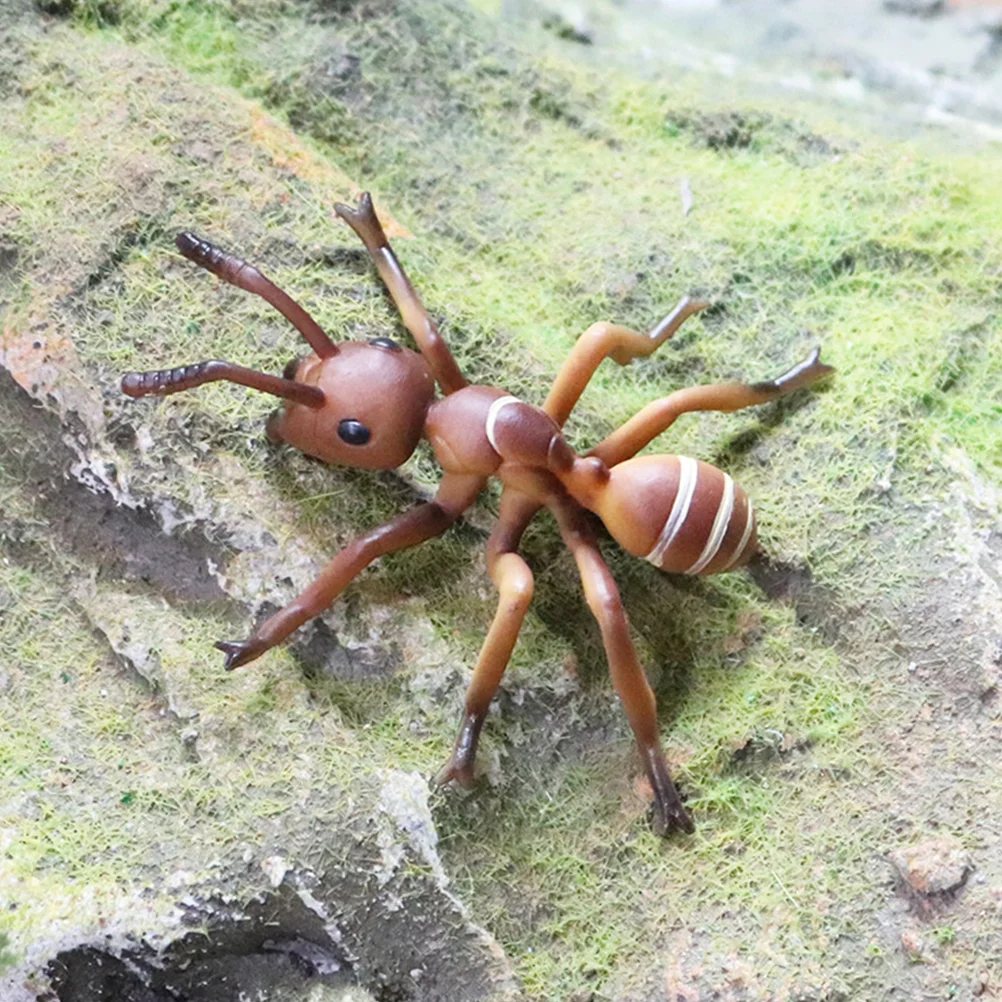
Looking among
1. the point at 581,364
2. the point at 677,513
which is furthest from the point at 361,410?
the point at 677,513

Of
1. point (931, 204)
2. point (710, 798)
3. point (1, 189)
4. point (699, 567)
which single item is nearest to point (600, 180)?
point (931, 204)

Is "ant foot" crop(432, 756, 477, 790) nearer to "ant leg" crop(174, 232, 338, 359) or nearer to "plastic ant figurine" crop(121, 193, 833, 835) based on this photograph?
"plastic ant figurine" crop(121, 193, 833, 835)

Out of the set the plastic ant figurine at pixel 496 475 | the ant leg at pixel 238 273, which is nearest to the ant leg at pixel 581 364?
the plastic ant figurine at pixel 496 475

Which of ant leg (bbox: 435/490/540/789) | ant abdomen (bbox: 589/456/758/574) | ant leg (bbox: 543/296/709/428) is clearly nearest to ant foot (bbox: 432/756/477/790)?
ant leg (bbox: 435/490/540/789)

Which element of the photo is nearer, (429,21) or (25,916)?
(25,916)

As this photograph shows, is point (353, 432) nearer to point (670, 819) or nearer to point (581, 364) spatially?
point (581, 364)

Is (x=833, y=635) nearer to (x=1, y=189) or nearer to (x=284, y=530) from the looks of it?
(x=284, y=530)
